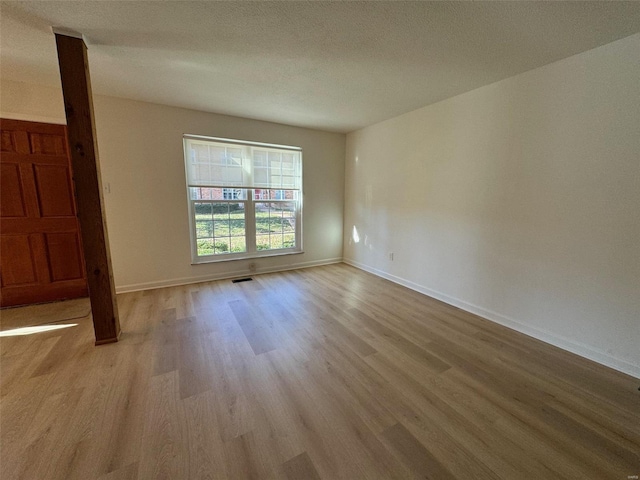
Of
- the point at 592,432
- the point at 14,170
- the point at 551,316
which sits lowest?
the point at 592,432

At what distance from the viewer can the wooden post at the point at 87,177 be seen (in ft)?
6.24

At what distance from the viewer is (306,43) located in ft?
6.47

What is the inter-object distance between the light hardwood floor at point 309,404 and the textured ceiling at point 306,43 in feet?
8.03

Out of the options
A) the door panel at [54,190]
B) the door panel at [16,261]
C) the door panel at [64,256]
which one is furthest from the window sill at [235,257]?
the door panel at [16,261]

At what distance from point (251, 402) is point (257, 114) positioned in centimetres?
356

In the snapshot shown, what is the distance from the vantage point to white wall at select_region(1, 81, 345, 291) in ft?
9.95

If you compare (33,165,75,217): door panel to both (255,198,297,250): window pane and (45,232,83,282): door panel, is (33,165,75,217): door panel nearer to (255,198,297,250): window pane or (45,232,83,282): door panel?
(45,232,83,282): door panel

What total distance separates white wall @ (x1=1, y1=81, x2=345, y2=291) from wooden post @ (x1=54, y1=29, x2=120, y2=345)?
1.38m

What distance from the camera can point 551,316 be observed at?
2.29 meters

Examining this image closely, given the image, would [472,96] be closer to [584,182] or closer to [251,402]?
[584,182]

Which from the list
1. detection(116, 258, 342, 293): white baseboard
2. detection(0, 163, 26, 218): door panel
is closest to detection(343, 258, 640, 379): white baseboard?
detection(116, 258, 342, 293): white baseboard

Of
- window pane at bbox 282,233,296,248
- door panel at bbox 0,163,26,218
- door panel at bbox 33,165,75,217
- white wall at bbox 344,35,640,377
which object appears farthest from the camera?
window pane at bbox 282,233,296,248

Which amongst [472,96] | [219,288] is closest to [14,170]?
Answer: [219,288]

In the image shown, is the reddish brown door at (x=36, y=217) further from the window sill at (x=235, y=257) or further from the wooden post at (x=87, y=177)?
the wooden post at (x=87, y=177)
